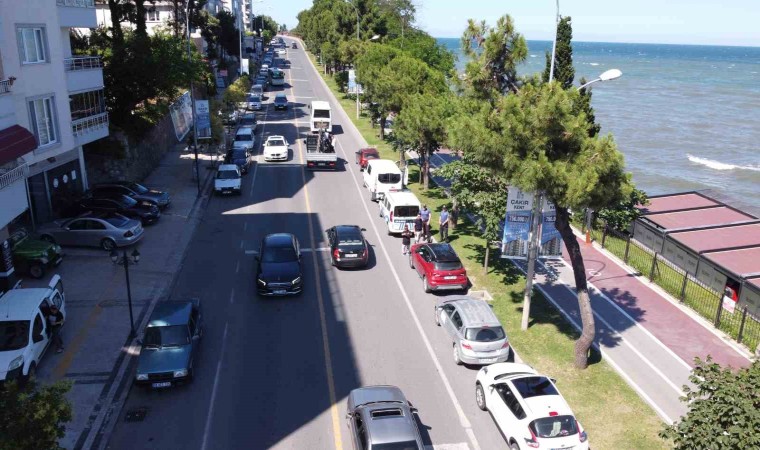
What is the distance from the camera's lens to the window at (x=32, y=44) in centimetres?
2283

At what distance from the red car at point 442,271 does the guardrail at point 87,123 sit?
17474 millimetres

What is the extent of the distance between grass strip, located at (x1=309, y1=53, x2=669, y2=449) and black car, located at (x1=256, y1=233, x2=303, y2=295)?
7.07 meters

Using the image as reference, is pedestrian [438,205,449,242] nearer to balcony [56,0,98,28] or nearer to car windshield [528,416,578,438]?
car windshield [528,416,578,438]

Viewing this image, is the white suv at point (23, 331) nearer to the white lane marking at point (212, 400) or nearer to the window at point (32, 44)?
the white lane marking at point (212, 400)

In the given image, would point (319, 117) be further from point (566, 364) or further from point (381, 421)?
point (381, 421)

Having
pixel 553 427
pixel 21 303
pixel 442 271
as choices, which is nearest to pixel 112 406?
pixel 21 303

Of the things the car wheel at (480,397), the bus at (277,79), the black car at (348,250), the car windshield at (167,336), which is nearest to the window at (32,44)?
the car windshield at (167,336)

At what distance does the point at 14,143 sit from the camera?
18.4m

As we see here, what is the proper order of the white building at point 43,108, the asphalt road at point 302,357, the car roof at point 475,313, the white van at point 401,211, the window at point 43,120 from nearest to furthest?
1. the asphalt road at point 302,357
2. the car roof at point 475,313
3. the white building at point 43,108
4. the window at point 43,120
5. the white van at point 401,211

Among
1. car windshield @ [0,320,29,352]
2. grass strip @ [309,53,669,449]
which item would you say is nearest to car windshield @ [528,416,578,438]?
grass strip @ [309,53,669,449]

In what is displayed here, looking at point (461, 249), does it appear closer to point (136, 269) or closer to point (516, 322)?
point (516, 322)

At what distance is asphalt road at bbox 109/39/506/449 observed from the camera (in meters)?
14.4

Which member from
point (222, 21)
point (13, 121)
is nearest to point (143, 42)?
point (13, 121)

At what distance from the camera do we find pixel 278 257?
22391 mm
